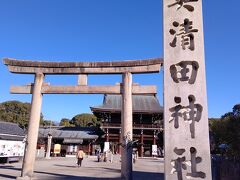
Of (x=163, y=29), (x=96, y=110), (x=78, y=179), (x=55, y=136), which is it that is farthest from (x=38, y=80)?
(x=55, y=136)

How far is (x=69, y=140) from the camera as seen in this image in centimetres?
3778

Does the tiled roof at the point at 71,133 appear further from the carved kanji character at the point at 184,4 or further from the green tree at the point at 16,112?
the carved kanji character at the point at 184,4

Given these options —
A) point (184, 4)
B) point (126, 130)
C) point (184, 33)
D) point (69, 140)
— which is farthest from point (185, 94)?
point (69, 140)

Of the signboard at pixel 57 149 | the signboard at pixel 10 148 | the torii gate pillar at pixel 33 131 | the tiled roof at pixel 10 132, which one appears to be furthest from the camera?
the signboard at pixel 57 149

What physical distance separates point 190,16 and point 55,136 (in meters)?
34.3

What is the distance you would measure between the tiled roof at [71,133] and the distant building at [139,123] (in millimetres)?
2633

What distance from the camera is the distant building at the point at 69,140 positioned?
124 ft

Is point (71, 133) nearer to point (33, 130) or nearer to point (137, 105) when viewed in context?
point (137, 105)

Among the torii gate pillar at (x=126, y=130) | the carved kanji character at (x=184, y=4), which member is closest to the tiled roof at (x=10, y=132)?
the torii gate pillar at (x=126, y=130)

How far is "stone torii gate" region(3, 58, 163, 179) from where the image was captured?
12.4 meters

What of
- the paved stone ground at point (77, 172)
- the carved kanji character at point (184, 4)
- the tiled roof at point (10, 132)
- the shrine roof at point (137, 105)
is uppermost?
the shrine roof at point (137, 105)

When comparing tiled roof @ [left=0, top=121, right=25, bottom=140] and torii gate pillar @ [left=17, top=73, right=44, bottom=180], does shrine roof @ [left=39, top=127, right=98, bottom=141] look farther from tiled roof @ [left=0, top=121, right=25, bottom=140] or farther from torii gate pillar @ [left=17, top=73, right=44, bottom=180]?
torii gate pillar @ [left=17, top=73, right=44, bottom=180]

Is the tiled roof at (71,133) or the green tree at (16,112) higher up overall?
the green tree at (16,112)

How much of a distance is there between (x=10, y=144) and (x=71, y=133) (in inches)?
619
